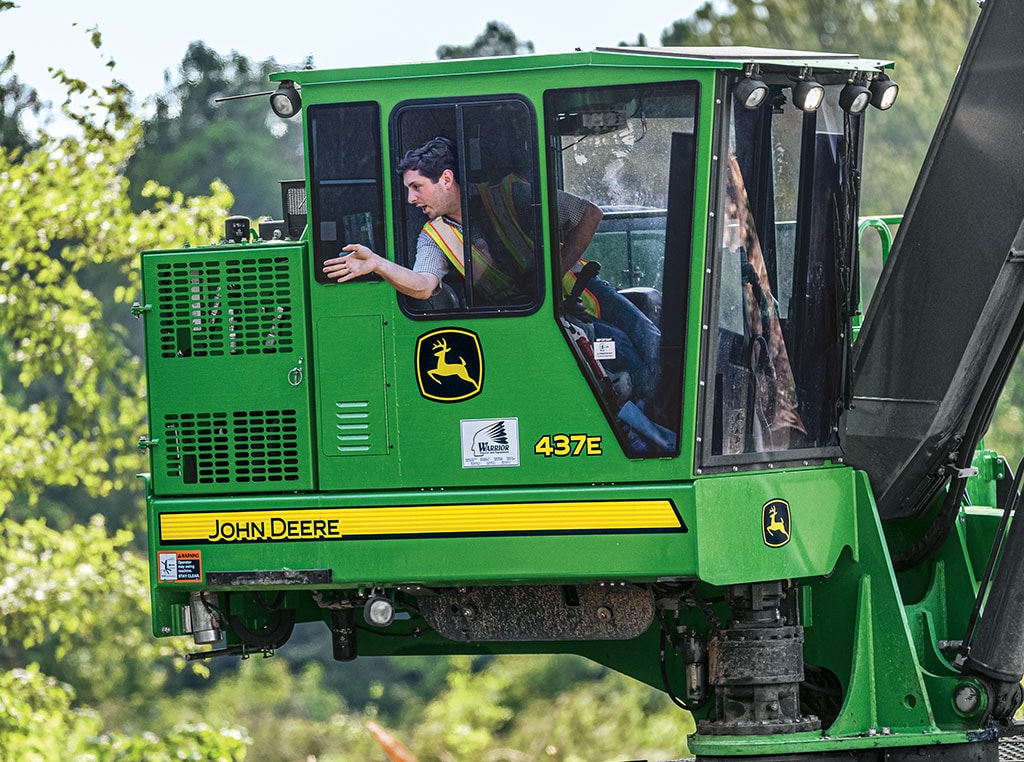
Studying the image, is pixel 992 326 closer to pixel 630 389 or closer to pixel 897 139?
pixel 630 389

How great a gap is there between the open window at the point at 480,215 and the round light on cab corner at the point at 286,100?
43 cm

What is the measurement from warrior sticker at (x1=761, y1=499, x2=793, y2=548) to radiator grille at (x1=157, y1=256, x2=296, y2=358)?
6.52 feet

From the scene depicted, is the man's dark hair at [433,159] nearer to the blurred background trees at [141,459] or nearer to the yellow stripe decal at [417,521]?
the yellow stripe decal at [417,521]

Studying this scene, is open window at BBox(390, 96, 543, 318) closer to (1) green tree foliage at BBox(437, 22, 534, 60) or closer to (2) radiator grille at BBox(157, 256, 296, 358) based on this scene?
(2) radiator grille at BBox(157, 256, 296, 358)

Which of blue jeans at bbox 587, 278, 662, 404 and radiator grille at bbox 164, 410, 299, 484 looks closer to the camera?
blue jeans at bbox 587, 278, 662, 404

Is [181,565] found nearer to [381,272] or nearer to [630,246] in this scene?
[381,272]

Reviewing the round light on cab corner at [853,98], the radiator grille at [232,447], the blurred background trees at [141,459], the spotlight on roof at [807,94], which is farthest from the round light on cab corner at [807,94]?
the blurred background trees at [141,459]

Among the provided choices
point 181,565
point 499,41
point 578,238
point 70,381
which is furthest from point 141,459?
point 499,41

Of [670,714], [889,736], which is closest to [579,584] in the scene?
[889,736]

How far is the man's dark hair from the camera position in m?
6.15

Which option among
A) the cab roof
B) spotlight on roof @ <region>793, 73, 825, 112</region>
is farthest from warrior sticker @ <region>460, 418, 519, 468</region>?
spotlight on roof @ <region>793, 73, 825, 112</region>

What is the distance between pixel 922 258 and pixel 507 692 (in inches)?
869

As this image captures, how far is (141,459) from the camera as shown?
14.1 metres

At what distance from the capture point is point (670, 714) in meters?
22.9
